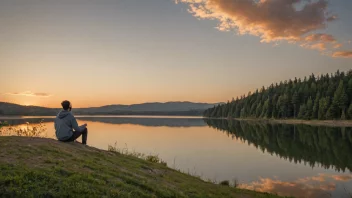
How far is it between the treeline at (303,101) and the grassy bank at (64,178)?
94.9 m

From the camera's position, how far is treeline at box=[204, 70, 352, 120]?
320ft

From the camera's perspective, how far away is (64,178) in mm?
8922

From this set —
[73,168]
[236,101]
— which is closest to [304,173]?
[73,168]

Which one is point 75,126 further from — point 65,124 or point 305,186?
point 305,186

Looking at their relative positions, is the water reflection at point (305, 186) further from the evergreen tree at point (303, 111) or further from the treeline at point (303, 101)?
the evergreen tree at point (303, 111)

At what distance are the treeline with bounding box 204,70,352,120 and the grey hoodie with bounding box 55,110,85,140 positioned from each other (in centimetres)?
9469

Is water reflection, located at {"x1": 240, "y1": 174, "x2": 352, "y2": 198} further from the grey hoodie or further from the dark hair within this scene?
the dark hair

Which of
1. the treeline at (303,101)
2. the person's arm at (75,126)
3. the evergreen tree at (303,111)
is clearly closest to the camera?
the person's arm at (75,126)

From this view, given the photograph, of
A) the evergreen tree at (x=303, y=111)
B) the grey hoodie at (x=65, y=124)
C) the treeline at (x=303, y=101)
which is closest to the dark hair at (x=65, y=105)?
the grey hoodie at (x=65, y=124)

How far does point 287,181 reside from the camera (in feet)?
65.9

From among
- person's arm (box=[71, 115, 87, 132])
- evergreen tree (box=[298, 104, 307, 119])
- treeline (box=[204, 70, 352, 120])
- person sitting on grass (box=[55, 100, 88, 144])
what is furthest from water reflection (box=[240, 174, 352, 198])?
evergreen tree (box=[298, 104, 307, 119])

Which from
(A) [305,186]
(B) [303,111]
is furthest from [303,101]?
(A) [305,186]

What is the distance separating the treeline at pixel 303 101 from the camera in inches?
3841

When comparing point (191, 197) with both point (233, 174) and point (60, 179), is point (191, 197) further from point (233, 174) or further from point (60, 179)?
point (233, 174)
